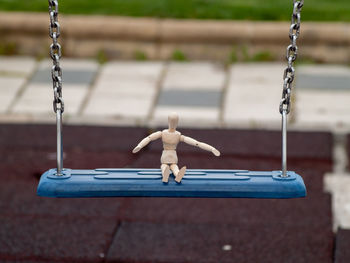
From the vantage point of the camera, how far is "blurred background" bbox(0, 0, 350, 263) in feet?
13.3

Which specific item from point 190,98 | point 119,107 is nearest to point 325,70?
point 190,98

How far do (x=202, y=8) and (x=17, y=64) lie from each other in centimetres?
174

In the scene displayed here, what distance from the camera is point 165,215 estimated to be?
436 cm

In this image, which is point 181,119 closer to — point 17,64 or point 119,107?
point 119,107

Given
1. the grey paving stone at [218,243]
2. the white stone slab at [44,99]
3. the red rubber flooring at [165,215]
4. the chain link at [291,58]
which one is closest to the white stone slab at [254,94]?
the red rubber flooring at [165,215]

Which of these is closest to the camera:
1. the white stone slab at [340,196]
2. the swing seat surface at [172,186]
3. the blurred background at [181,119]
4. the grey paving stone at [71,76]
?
Result: the swing seat surface at [172,186]

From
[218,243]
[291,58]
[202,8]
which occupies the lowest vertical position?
[218,243]

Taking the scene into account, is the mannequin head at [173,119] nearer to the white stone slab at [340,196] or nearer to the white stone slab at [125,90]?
the white stone slab at [340,196]

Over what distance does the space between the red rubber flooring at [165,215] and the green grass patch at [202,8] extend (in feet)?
6.10

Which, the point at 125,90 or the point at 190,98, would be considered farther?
the point at 125,90

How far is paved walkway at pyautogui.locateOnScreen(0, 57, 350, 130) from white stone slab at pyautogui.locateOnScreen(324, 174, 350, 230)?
688 mm

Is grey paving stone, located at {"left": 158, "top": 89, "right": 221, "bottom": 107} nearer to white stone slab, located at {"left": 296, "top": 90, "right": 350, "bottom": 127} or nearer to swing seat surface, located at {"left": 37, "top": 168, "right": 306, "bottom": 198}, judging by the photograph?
white stone slab, located at {"left": 296, "top": 90, "right": 350, "bottom": 127}

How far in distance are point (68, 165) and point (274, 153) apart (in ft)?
4.38

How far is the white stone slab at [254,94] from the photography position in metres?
5.72
